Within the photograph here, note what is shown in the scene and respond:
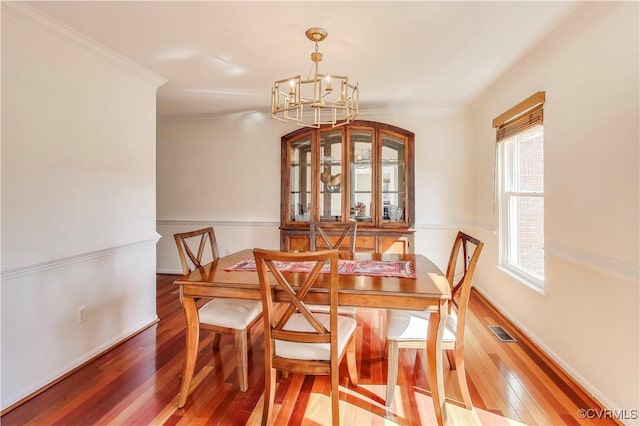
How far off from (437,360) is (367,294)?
0.49 m

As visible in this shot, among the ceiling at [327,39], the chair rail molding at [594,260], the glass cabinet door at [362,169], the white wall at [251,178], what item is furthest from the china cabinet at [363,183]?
the chair rail molding at [594,260]

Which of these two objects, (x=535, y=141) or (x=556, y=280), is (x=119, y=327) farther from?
(x=535, y=141)

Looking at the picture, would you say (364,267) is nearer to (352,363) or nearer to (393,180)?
(352,363)

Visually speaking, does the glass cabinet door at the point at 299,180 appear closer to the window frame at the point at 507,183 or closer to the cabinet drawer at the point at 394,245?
the cabinet drawer at the point at 394,245

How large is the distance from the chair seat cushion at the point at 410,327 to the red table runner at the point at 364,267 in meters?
0.24

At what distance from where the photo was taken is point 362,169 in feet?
12.8

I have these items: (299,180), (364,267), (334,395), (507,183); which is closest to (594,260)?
(364,267)

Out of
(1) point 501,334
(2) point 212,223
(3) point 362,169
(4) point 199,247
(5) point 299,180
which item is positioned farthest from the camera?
(2) point 212,223

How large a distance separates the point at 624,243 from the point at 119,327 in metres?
3.36

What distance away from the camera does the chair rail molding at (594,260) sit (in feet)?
5.31

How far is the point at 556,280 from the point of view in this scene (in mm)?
2289

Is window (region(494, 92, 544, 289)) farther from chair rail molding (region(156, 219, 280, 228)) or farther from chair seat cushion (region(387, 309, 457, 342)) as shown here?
chair rail molding (region(156, 219, 280, 228))

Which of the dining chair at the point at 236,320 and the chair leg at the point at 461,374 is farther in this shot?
the dining chair at the point at 236,320

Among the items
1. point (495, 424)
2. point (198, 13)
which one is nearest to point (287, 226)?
point (198, 13)
